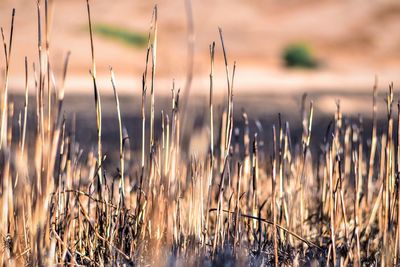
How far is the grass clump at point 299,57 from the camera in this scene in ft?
58.9

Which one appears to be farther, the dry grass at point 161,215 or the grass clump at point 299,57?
the grass clump at point 299,57

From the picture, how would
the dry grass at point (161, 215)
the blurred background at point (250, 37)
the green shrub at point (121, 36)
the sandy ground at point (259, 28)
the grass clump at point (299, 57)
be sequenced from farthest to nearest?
the grass clump at point (299, 57)
the green shrub at point (121, 36)
the sandy ground at point (259, 28)
the blurred background at point (250, 37)
the dry grass at point (161, 215)

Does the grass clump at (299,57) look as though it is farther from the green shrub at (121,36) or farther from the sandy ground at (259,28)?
the green shrub at (121,36)

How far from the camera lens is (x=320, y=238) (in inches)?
83.4

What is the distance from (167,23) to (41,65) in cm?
2130

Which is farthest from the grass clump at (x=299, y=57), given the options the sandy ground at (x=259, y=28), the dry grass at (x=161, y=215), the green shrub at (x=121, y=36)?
the dry grass at (x=161, y=215)

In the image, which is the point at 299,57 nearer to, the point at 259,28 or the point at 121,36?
the point at 121,36

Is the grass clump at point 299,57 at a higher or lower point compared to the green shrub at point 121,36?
lower

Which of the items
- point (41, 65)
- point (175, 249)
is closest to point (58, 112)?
point (41, 65)

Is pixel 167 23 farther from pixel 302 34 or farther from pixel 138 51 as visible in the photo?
pixel 138 51

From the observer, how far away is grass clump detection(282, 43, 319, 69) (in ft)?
58.9

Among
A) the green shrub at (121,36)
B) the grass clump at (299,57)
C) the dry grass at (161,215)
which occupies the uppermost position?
the green shrub at (121,36)

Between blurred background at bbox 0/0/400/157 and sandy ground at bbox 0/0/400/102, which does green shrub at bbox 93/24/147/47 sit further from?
sandy ground at bbox 0/0/400/102

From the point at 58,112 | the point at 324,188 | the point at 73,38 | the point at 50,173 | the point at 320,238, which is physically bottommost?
the point at 320,238
